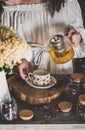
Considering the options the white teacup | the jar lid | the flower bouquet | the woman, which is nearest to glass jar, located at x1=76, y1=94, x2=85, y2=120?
the jar lid

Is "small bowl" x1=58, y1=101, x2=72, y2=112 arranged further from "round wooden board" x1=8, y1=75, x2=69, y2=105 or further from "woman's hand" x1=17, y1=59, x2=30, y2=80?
"woman's hand" x1=17, y1=59, x2=30, y2=80

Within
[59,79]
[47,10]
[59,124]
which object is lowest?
[59,124]

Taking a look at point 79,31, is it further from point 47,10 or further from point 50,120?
point 50,120

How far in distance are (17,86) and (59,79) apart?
197 mm

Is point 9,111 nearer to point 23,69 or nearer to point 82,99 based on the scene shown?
point 82,99

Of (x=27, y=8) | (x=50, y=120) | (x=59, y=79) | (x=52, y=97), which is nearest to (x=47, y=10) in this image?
(x=27, y=8)

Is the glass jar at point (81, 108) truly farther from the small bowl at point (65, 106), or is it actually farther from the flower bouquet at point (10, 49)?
the flower bouquet at point (10, 49)

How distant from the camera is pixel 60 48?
1314 mm

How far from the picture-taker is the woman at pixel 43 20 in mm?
1554

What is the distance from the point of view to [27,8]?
1.57 meters

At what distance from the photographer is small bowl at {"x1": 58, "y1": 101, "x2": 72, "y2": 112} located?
3.86 feet

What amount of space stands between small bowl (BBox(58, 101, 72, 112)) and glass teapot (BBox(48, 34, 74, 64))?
22 centimetres

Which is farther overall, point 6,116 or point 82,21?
point 82,21

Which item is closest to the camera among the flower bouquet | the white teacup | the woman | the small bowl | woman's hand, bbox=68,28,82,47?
the flower bouquet
